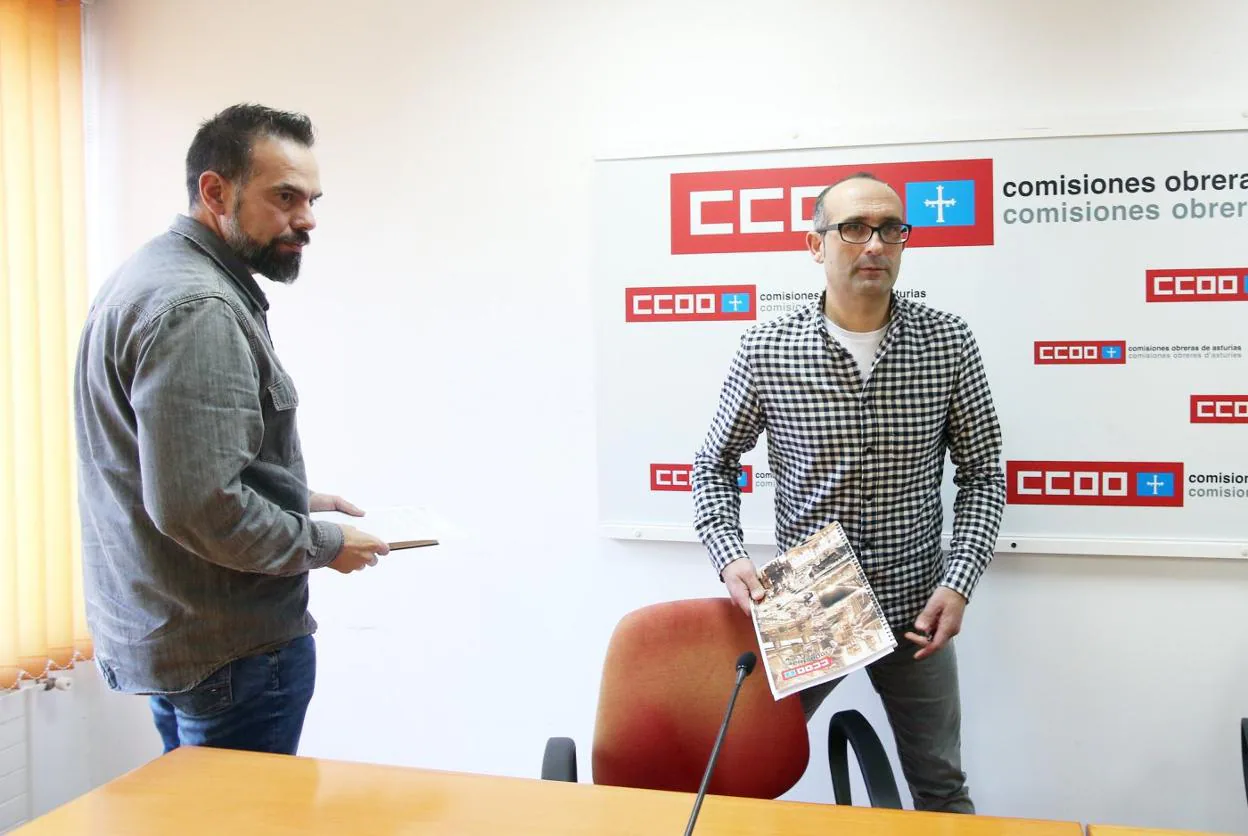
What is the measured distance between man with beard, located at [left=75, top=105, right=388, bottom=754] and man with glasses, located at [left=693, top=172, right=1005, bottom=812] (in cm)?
87

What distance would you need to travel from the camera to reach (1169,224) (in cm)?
219

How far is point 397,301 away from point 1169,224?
2.13 meters

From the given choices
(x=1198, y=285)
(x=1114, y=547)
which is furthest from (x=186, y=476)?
(x=1198, y=285)

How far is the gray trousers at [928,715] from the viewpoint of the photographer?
6.27 ft

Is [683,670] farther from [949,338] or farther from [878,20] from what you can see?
[878,20]

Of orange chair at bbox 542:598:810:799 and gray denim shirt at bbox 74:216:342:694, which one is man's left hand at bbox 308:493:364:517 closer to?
gray denim shirt at bbox 74:216:342:694

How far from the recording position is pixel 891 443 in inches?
71.3

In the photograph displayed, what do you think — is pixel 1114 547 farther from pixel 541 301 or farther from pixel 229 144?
pixel 229 144

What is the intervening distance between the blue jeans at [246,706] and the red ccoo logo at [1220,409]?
2198mm

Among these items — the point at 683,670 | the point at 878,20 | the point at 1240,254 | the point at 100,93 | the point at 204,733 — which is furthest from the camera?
the point at 100,93

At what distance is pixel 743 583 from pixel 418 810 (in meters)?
0.76

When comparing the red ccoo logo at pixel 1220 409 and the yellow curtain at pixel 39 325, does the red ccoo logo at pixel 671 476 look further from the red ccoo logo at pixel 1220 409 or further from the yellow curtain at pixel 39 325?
the yellow curtain at pixel 39 325

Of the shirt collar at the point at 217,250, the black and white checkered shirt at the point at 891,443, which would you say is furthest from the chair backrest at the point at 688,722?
the shirt collar at the point at 217,250

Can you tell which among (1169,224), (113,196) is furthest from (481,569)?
(1169,224)
